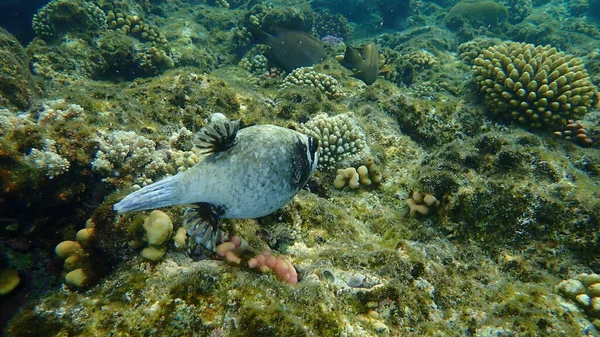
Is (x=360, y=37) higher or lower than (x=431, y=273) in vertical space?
lower

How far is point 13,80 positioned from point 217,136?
394cm

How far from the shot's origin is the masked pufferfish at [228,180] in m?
2.25

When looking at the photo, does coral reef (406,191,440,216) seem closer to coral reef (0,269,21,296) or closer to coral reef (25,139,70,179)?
coral reef (25,139,70,179)

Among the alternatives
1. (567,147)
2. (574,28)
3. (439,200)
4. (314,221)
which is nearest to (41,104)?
(314,221)

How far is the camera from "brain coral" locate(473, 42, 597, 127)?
5.36 m

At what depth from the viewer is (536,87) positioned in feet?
18.0

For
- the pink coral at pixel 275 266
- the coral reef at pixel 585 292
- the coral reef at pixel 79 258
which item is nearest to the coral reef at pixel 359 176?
the pink coral at pixel 275 266

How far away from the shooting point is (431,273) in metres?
2.86

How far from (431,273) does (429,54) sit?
1151 centimetres

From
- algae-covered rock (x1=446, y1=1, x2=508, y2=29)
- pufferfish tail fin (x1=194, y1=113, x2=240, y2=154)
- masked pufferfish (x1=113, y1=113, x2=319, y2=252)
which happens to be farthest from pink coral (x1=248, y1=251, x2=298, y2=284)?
algae-covered rock (x1=446, y1=1, x2=508, y2=29)

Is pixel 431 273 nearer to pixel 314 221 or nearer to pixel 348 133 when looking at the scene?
pixel 314 221

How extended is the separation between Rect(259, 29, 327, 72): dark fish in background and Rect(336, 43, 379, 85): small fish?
3.62 ft

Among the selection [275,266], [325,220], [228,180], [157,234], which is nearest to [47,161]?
[157,234]

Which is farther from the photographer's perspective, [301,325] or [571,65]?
[571,65]
